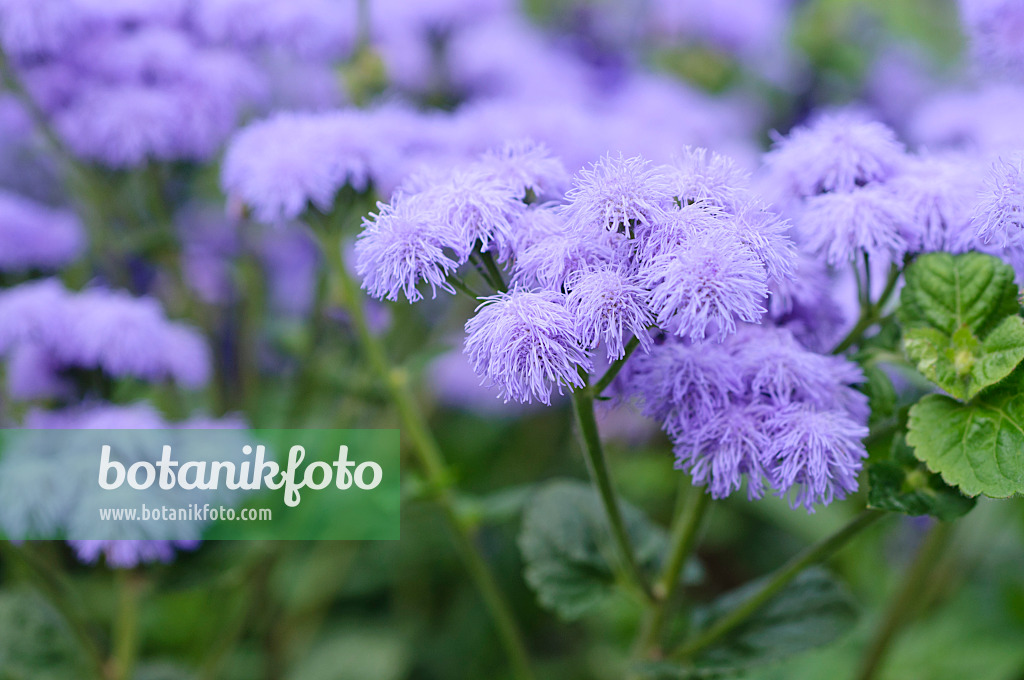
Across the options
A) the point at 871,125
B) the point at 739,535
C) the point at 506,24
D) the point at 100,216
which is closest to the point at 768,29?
the point at 506,24

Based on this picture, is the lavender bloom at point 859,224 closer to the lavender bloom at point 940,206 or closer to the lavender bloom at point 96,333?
the lavender bloom at point 940,206

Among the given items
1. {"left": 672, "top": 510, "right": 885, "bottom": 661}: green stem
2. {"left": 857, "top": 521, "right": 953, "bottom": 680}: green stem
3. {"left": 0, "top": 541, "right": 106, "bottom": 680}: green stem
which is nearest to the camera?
{"left": 672, "top": 510, "right": 885, "bottom": 661}: green stem

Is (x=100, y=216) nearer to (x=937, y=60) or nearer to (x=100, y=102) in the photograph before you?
(x=100, y=102)

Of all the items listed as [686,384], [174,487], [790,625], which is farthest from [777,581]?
[174,487]

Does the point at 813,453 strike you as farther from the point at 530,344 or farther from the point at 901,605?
the point at 901,605

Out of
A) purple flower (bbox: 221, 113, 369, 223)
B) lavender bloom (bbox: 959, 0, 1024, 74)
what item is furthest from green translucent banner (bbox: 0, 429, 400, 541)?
lavender bloom (bbox: 959, 0, 1024, 74)

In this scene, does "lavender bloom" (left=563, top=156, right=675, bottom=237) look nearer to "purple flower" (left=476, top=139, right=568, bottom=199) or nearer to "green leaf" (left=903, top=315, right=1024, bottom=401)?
"purple flower" (left=476, top=139, right=568, bottom=199)

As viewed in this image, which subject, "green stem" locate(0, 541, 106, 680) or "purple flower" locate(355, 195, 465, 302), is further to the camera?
"green stem" locate(0, 541, 106, 680)
